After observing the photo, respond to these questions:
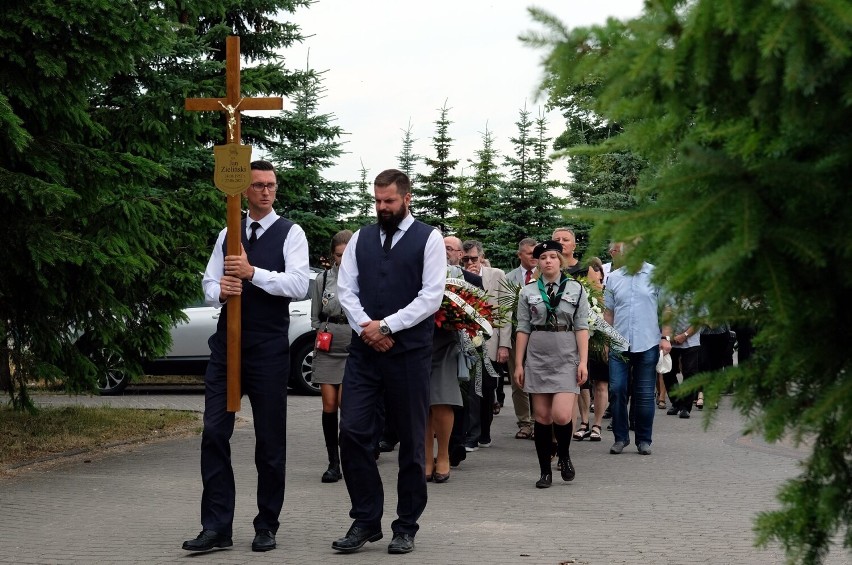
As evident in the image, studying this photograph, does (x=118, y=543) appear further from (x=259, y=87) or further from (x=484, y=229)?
(x=484, y=229)

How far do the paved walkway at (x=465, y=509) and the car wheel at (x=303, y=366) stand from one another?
5.34 m

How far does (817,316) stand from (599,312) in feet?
28.1

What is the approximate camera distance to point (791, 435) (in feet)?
10.3

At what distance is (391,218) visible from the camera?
7.12 m

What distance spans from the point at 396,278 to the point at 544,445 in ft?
10.1

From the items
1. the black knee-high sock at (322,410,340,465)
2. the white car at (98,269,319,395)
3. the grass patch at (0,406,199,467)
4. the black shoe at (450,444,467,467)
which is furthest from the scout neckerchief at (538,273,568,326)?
the white car at (98,269,319,395)

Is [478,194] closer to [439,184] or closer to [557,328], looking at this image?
[439,184]

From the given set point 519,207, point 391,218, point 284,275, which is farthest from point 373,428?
point 519,207

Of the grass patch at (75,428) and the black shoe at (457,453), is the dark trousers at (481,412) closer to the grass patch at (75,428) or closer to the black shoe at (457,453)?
the black shoe at (457,453)

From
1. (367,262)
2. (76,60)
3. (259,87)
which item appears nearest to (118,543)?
(367,262)

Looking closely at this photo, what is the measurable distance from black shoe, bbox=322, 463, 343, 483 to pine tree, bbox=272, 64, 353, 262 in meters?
12.1

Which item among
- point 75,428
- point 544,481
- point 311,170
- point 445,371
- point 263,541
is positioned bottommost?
point 263,541

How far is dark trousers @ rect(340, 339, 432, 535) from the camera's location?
6914 mm

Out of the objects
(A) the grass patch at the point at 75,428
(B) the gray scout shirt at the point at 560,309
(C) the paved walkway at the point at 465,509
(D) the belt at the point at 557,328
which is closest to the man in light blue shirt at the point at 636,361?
(C) the paved walkway at the point at 465,509
